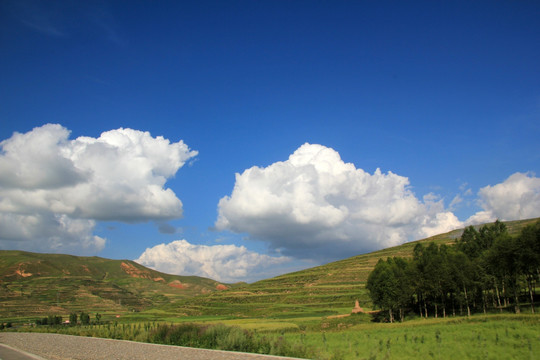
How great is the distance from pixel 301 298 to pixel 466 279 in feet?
208

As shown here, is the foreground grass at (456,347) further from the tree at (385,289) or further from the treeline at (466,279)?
the tree at (385,289)

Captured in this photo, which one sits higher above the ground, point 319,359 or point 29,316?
point 319,359

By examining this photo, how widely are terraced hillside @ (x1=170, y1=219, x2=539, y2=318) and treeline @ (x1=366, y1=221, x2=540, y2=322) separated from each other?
19445mm

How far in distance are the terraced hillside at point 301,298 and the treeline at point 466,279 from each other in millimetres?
19445

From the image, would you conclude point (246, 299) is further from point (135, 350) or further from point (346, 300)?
point (135, 350)

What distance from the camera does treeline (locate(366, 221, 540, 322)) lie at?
195 feet

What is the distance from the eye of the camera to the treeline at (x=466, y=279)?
195 ft

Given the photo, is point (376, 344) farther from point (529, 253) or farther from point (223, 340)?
point (529, 253)

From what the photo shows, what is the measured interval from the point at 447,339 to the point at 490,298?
53410 mm

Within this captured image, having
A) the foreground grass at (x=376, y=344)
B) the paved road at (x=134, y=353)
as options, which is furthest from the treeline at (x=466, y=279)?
the paved road at (x=134, y=353)

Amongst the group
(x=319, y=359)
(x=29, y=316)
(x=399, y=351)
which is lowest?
(x=29, y=316)

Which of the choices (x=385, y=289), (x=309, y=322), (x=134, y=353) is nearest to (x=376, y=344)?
(x=134, y=353)

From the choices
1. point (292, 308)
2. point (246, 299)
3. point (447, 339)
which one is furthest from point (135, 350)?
point (246, 299)

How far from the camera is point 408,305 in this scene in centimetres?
8444
